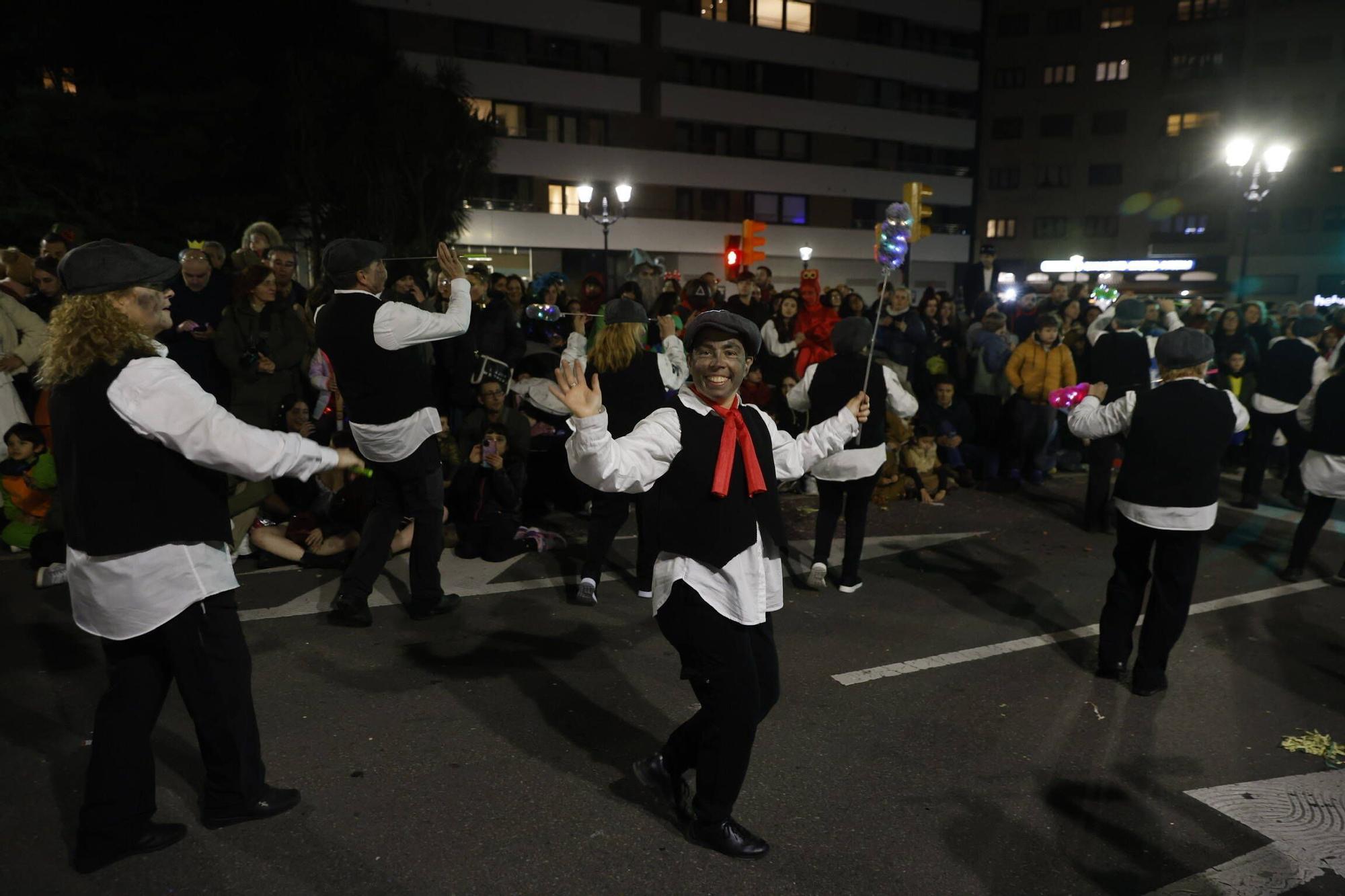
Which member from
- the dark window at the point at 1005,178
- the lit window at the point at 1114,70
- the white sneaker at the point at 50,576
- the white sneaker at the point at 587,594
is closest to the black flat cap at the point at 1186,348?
the white sneaker at the point at 587,594

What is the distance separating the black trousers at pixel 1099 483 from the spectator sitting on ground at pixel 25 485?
8696 millimetres

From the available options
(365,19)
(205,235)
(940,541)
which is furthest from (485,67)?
(940,541)

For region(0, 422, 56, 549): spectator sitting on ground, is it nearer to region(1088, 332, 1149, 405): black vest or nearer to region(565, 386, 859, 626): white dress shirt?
region(565, 386, 859, 626): white dress shirt

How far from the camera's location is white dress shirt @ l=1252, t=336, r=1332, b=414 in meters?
9.52

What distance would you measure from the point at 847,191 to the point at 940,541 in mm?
35611

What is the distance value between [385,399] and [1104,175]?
53.0 m

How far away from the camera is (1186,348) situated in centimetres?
473

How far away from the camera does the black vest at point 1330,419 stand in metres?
6.72

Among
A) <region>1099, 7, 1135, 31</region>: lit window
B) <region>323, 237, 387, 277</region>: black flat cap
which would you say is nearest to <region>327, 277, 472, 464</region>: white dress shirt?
<region>323, 237, 387, 277</region>: black flat cap

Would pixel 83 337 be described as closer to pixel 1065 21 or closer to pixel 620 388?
pixel 620 388

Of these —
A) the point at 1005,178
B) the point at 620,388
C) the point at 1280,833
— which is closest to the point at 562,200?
the point at 1005,178

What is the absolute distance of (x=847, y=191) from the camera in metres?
40.9

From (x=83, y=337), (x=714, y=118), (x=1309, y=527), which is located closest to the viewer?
(x=83, y=337)

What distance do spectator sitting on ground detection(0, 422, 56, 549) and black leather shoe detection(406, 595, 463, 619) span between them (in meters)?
3.35
